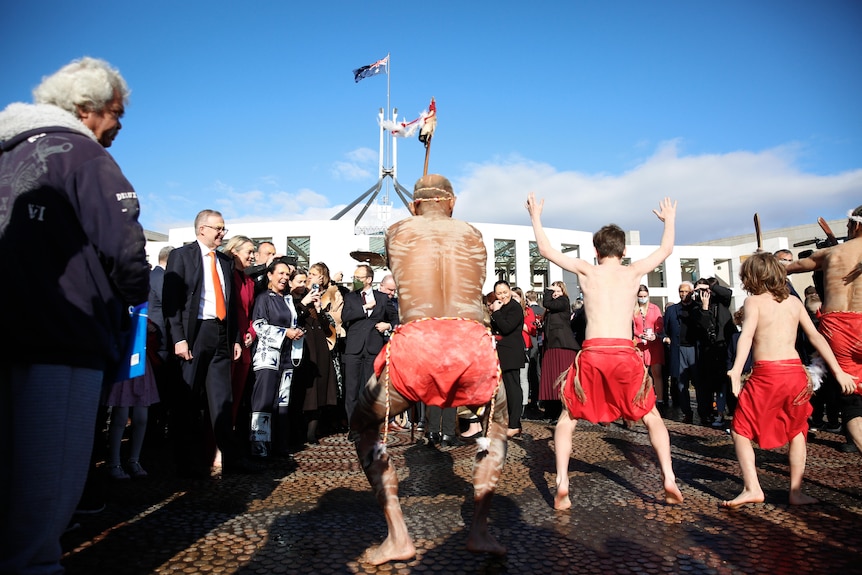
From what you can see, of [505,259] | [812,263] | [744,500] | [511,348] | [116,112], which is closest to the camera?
[116,112]

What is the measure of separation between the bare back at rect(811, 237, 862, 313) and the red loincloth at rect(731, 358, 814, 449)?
895mm

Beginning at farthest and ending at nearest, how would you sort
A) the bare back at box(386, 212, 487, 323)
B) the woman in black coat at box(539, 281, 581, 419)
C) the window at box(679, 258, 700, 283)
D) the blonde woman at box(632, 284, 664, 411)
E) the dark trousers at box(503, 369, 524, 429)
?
1. the window at box(679, 258, 700, 283)
2. the blonde woman at box(632, 284, 664, 411)
3. the woman in black coat at box(539, 281, 581, 419)
4. the dark trousers at box(503, 369, 524, 429)
5. the bare back at box(386, 212, 487, 323)

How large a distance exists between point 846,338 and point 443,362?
11.3ft

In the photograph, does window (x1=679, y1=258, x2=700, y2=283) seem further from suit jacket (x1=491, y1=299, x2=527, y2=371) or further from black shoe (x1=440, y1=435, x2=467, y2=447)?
black shoe (x1=440, y1=435, x2=467, y2=447)

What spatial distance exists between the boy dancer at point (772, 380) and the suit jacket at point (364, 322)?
400 centimetres

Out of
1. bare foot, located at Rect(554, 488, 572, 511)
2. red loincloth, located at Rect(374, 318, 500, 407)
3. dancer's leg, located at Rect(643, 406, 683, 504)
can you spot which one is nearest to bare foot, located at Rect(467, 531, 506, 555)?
red loincloth, located at Rect(374, 318, 500, 407)

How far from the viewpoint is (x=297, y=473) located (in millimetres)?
4871

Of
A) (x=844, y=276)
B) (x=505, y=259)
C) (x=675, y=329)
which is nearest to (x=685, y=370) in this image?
(x=675, y=329)

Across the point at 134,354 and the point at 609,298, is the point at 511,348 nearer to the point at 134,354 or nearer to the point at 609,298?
the point at 609,298

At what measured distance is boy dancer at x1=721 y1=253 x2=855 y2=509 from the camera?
12.4ft

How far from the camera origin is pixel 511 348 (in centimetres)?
684

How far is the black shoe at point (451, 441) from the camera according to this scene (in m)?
6.28

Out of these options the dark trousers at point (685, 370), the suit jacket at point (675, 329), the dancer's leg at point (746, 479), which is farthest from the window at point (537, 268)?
the dancer's leg at point (746, 479)

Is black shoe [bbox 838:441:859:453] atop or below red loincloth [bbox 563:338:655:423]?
below
